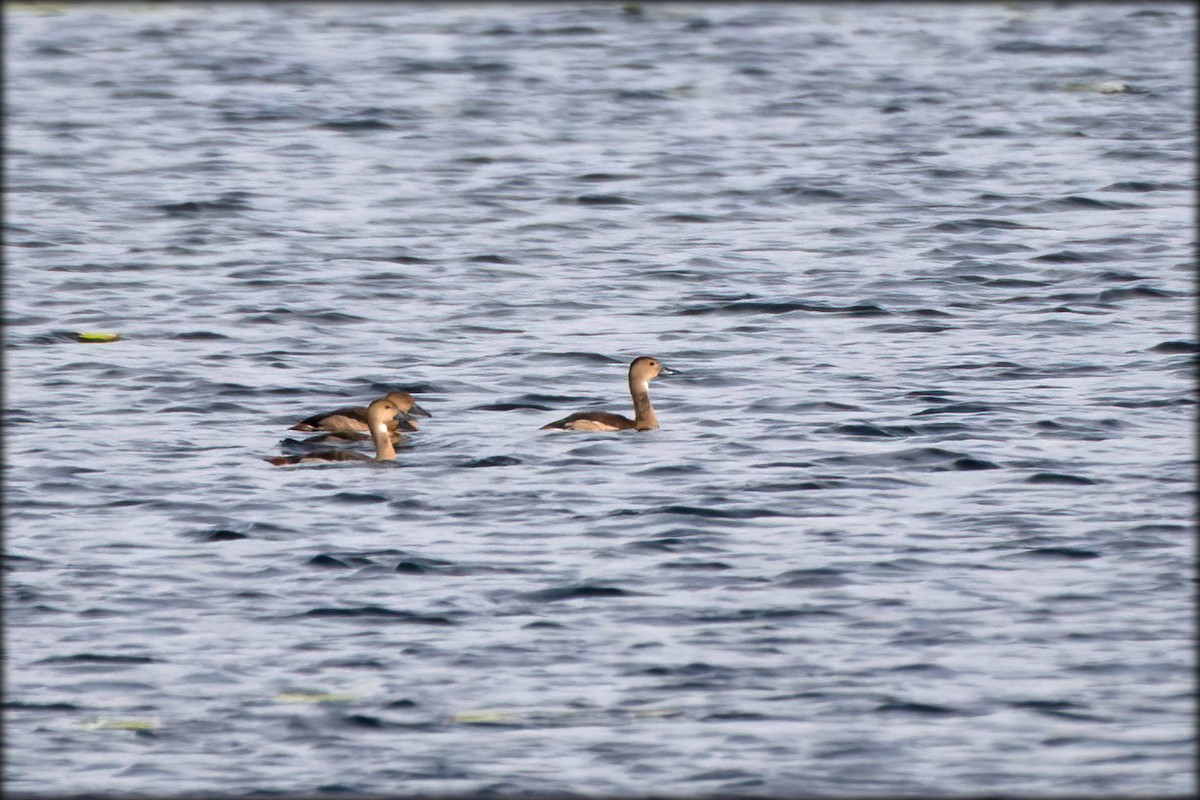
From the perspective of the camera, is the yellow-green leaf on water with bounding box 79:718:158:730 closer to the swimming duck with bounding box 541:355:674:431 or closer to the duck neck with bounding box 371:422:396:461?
the duck neck with bounding box 371:422:396:461

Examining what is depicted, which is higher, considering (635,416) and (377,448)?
(377,448)

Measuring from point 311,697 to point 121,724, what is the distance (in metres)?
0.90

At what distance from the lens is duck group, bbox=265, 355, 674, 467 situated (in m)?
16.5

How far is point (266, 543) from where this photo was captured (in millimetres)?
14352

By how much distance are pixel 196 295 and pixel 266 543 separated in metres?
9.09

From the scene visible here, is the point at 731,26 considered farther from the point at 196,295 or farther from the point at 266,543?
the point at 266,543

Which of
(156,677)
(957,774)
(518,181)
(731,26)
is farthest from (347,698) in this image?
(731,26)

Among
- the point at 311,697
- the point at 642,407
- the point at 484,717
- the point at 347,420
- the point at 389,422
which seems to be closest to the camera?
the point at 484,717

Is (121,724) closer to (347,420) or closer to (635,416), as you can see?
(347,420)

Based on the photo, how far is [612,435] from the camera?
→ 17234 mm

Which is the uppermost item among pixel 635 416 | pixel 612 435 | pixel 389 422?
pixel 389 422

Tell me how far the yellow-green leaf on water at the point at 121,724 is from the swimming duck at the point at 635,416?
6360mm

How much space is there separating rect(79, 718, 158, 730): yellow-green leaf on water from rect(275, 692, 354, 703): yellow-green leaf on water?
62 centimetres

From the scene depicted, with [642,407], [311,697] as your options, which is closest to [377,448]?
[642,407]
